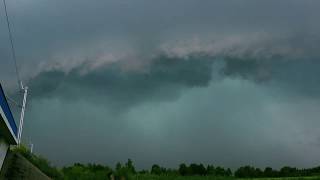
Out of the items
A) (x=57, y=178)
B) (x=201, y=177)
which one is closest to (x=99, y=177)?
(x=57, y=178)

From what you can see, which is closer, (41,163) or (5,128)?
(5,128)

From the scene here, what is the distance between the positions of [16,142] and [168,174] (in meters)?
20.0

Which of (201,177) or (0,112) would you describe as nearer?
(0,112)

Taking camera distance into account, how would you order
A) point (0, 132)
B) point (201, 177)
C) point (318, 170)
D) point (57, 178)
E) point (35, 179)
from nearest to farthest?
point (0, 132)
point (35, 179)
point (57, 178)
point (201, 177)
point (318, 170)

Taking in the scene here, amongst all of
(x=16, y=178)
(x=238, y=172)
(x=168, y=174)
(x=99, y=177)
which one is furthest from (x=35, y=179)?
(x=238, y=172)

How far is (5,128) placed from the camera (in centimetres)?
2686

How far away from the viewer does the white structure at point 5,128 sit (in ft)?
78.3

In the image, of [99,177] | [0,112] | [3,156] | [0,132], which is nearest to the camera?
[0,112]

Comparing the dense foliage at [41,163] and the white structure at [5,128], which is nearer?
the white structure at [5,128]

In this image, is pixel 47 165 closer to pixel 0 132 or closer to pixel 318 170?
pixel 0 132

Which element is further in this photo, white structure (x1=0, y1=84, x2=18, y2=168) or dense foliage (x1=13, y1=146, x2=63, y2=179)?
dense foliage (x1=13, y1=146, x2=63, y2=179)

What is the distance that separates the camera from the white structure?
2388 centimetres

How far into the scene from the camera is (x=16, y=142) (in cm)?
3362

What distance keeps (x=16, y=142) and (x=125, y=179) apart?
11.5 m
